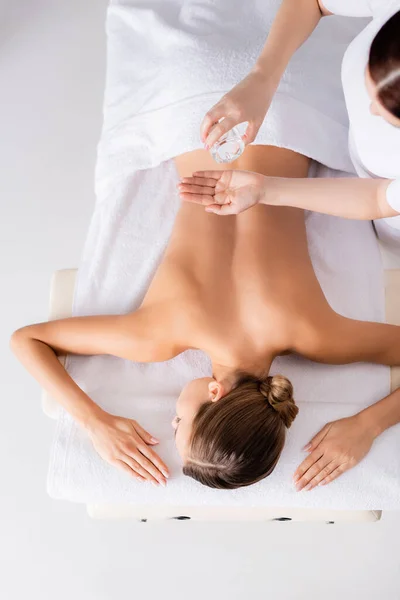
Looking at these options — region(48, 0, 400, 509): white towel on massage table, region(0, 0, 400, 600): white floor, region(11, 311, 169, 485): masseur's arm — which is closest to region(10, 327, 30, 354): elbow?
region(11, 311, 169, 485): masseur's arm

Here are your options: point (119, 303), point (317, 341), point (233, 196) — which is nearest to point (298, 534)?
point (317, 341)

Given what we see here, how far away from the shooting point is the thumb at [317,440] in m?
1.37

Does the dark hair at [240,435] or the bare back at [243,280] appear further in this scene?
the bare back at [243,280]

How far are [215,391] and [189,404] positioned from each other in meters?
0.06

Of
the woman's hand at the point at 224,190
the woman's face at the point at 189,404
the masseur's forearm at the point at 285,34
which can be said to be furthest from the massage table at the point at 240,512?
the masseur's forearm at the point at 285,34

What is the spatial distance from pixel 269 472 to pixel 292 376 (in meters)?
0.26

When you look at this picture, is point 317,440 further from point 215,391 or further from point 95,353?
point 95,353

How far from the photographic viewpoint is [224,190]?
1.32 metres

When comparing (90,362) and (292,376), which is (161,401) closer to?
(90,362)

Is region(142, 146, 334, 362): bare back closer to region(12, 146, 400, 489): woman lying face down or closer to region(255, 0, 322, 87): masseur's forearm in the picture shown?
region(12, 146, 400, 489): woman lying face down

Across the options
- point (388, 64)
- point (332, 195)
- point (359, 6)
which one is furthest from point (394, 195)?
point (359, 6)

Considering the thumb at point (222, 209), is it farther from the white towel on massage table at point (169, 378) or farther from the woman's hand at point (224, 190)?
the white towel on massage table at point (169, 378)

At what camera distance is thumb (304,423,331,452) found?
1.37m

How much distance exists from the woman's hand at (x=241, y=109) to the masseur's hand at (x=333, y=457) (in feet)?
2.15
